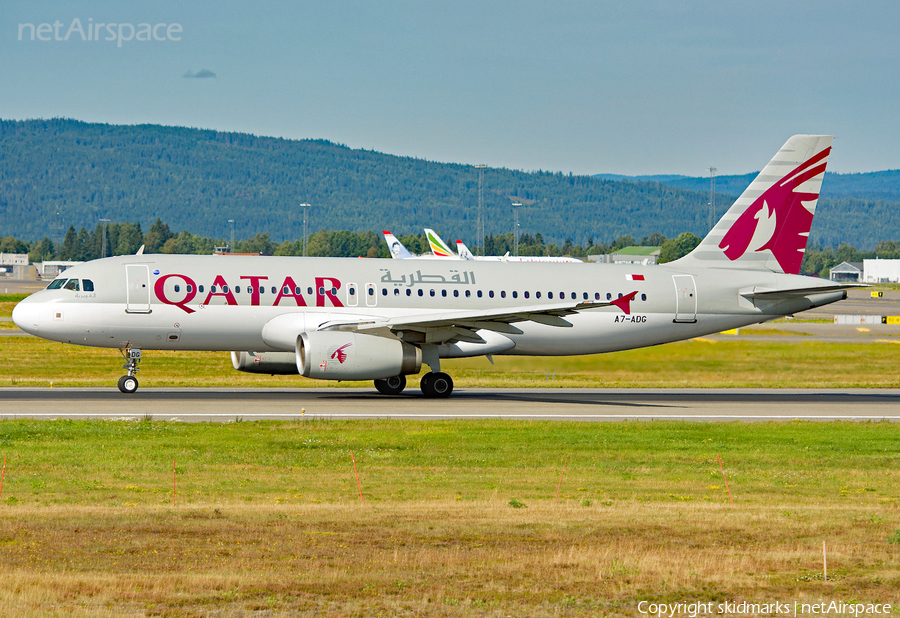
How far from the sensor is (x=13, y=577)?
1202cm

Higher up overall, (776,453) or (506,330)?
(506,330)

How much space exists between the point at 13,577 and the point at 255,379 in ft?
107

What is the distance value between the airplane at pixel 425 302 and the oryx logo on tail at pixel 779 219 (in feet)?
0.16

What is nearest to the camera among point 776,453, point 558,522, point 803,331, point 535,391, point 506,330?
point 558,522

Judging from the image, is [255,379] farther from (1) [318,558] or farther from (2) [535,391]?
(1) [318,558]

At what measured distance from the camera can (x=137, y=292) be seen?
3497 centimetres

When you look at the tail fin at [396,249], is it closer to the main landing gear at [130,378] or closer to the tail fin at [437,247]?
the tail fin at [437,247]

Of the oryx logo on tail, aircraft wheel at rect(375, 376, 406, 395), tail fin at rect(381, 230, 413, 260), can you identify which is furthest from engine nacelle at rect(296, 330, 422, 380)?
tail fin at rect(381, 230, 413, 260)

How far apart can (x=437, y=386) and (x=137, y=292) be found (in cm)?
1070

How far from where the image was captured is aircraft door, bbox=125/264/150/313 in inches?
1374

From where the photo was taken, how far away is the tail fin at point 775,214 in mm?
40562

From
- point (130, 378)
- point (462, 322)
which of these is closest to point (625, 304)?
point (462, 322)

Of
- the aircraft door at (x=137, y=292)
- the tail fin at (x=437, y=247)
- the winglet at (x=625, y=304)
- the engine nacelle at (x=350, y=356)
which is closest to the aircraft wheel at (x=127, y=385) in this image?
the aircraft door at (x=137, y=292)

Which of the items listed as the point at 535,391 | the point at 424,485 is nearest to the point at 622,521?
the point at 424,485
